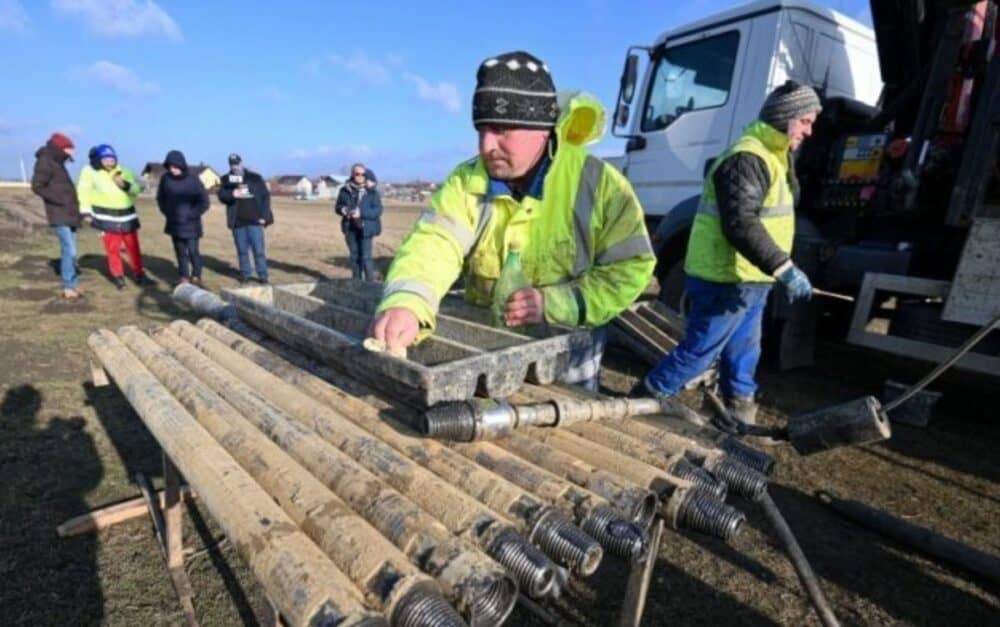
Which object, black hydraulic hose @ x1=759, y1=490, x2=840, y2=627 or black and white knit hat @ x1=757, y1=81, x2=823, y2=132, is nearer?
black hydraulic hose @ x1=759, y1=490, x2=840, y2=627

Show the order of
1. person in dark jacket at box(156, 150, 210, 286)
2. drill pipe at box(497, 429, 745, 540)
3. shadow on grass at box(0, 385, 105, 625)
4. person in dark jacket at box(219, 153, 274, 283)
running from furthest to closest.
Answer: person in dark jacket at box(219, 153, 274, 283) → person in dark jacket at box(156, 150, 210, 286) → shadow on grass at box(0, 385, 105, 625) → drill pipe at box(497, 429, 745, 540)

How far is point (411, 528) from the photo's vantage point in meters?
1.08

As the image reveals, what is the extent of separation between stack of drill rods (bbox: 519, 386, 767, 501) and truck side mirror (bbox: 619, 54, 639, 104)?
17.8 feet

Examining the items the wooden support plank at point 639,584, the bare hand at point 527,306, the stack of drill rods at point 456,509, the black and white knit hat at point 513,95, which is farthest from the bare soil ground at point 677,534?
the black and white knit hat at point 513,95

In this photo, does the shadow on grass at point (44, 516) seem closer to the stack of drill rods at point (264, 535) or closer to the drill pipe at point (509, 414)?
the stack of drill rods at point (264, 535)

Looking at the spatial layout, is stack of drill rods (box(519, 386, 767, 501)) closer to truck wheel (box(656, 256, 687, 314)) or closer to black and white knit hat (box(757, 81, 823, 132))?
black and white knit hat (box(757, 81, 823, 132))

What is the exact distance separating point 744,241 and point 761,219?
0.23m

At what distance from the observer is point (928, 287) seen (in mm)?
4008

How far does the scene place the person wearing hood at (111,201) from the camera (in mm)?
8047

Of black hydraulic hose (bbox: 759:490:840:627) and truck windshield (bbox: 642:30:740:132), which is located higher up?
truck windshield (bbox: 642:30:740:132)

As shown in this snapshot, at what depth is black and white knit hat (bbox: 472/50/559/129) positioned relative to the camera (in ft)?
5.84

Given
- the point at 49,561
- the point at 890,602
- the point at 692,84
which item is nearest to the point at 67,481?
the point at 49,561

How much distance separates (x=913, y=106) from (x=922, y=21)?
716mm

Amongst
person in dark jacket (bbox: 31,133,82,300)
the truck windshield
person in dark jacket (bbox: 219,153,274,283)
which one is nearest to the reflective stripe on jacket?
person in dark jacket (bbox: 31,133,82,300)
